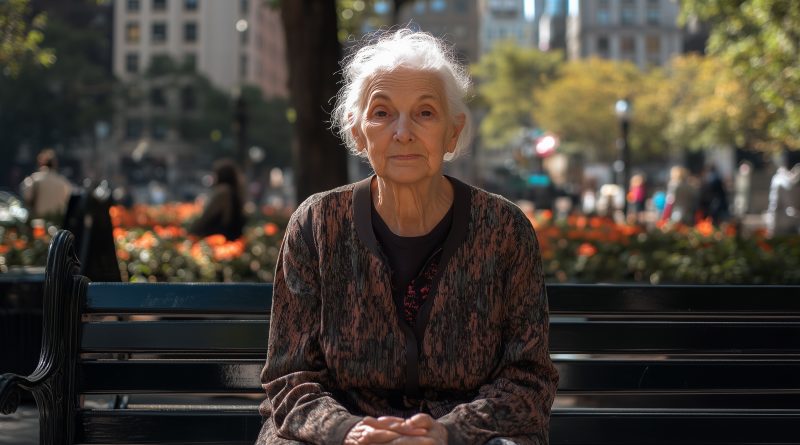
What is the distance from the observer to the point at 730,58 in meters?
18.8

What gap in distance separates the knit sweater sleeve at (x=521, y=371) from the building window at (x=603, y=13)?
129 metres

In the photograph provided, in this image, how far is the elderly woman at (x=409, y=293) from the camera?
2.96 m

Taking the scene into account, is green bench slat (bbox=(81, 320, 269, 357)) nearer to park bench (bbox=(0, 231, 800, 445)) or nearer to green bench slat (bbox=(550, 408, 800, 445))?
park bench (bbox=(0, 231, 800, 445))

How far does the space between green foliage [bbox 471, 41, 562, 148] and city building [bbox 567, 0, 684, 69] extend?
46235 millimetres

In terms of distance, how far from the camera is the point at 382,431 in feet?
8.83

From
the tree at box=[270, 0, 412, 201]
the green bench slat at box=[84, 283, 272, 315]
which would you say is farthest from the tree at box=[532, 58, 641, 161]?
the green bench slat at box=[84, 283, 272, 315]

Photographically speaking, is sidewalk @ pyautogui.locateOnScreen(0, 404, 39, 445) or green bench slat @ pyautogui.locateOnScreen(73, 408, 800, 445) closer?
green bench slat @ pyautogui.locateOnScreen(73, 408, 800, 445)

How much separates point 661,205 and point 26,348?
27.3m

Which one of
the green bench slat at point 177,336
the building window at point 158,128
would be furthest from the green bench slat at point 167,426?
the building window at point 158,128

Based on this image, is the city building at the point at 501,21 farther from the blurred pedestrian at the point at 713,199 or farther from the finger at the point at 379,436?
the finger at the point at 379,436

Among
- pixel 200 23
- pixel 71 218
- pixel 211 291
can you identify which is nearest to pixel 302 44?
pixel 71 218

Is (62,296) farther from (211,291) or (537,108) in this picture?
(537,108)

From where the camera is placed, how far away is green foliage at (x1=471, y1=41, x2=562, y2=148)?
82.1 metres

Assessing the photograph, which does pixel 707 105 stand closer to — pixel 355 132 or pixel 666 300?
pixel 666 300
